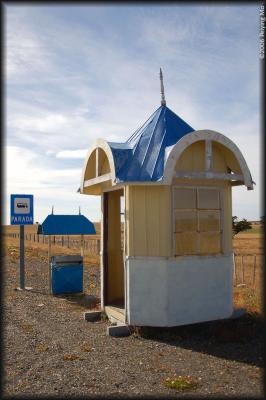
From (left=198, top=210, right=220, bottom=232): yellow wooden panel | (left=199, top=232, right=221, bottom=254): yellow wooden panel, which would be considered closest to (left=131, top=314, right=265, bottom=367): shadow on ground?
(left=199, top=232, right=221, bottom=254): yellow wooden panel

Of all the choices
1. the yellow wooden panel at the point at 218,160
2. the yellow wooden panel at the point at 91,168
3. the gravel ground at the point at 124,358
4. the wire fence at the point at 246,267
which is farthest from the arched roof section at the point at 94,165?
the wire fence at the point at 246,267

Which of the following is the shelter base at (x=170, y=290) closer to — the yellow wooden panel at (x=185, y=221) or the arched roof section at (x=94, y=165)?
the yellow wooden panel at (x=185, y=221)

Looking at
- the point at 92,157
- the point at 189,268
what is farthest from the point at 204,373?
the point at 92,157

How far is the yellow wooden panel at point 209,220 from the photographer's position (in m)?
8.59

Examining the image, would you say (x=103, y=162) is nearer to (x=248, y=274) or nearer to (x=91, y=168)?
(x=91, y=168)

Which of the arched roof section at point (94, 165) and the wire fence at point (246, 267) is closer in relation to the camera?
the arched roof section at point (94, 165)

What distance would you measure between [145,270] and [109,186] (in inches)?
92.1

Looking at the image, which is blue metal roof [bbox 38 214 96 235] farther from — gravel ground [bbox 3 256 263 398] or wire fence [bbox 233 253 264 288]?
wire fence [bbox 233 253 264 288]

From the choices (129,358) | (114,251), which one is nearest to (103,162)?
(114,251)

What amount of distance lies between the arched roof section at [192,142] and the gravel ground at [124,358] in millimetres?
3024

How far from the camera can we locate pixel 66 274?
1342 cm

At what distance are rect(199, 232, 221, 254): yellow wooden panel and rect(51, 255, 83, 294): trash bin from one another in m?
5.86

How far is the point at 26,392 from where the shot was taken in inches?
226

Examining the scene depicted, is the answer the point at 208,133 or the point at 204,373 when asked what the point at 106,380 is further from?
the point at 208,133
